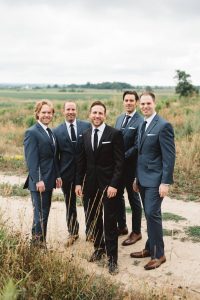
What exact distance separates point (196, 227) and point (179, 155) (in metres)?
4.26

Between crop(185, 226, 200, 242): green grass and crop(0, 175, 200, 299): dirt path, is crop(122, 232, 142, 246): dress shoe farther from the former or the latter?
crop(185, 226, 200, 242): green grass

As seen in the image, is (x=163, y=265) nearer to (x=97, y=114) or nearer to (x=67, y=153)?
(x=67, y=153)

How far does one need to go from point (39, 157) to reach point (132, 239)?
1.97 m

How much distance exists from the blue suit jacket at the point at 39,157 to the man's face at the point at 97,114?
694 mm

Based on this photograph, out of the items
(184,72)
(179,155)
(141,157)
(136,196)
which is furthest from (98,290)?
(184,72)

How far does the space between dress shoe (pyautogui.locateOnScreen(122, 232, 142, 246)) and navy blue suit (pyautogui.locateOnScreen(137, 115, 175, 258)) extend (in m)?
0.84

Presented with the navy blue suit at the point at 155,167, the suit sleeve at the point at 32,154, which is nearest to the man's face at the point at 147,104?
the navy blue suit at the point at 155,167

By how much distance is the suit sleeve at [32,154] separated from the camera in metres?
5.49

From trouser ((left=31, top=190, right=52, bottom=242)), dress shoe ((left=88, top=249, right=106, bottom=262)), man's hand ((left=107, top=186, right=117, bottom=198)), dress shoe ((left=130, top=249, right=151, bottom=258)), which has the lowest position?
dress shoe ((left=130, top=249, right=151, bottom=258))

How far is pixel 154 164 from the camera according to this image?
534 centimetres

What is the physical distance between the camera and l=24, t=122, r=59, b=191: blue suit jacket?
5.49 meters

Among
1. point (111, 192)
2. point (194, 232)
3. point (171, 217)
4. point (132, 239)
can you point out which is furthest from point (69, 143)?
point (171, 217)

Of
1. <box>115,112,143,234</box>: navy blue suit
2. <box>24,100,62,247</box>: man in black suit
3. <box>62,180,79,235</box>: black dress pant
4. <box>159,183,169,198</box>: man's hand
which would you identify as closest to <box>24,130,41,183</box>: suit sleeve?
<box>24,100,62,247</box>: man in black suit

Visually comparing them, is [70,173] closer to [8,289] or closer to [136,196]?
[136,196]
